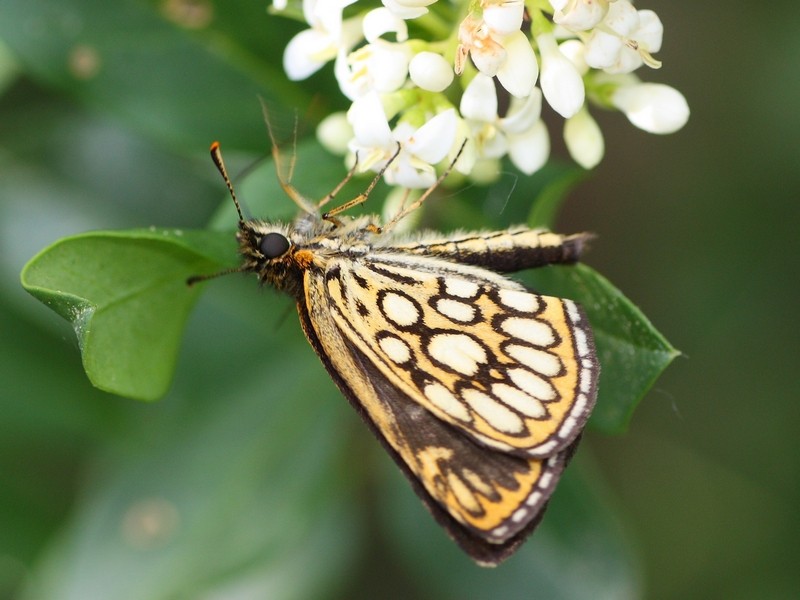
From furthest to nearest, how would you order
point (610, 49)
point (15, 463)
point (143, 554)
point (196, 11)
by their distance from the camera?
point (15, 463) → point (143, 554) → point (196, 11) → point (610, 49)

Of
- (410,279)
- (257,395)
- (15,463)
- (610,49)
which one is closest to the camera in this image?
(610,49)

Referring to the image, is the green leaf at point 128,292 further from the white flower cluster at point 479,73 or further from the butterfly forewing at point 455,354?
the white flower cluster at point 479,73

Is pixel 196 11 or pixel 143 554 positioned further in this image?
pixel 143 554

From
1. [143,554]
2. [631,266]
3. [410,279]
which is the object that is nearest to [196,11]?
[410,279]

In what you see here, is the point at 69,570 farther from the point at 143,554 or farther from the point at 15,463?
the point at 15,463

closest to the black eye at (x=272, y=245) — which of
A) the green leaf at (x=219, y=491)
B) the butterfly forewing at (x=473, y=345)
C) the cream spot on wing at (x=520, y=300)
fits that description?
the butterfly forewing at (x=473, y=345)

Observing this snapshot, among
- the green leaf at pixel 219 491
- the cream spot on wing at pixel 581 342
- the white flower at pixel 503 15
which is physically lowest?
the green leaf at pixel 219 491
